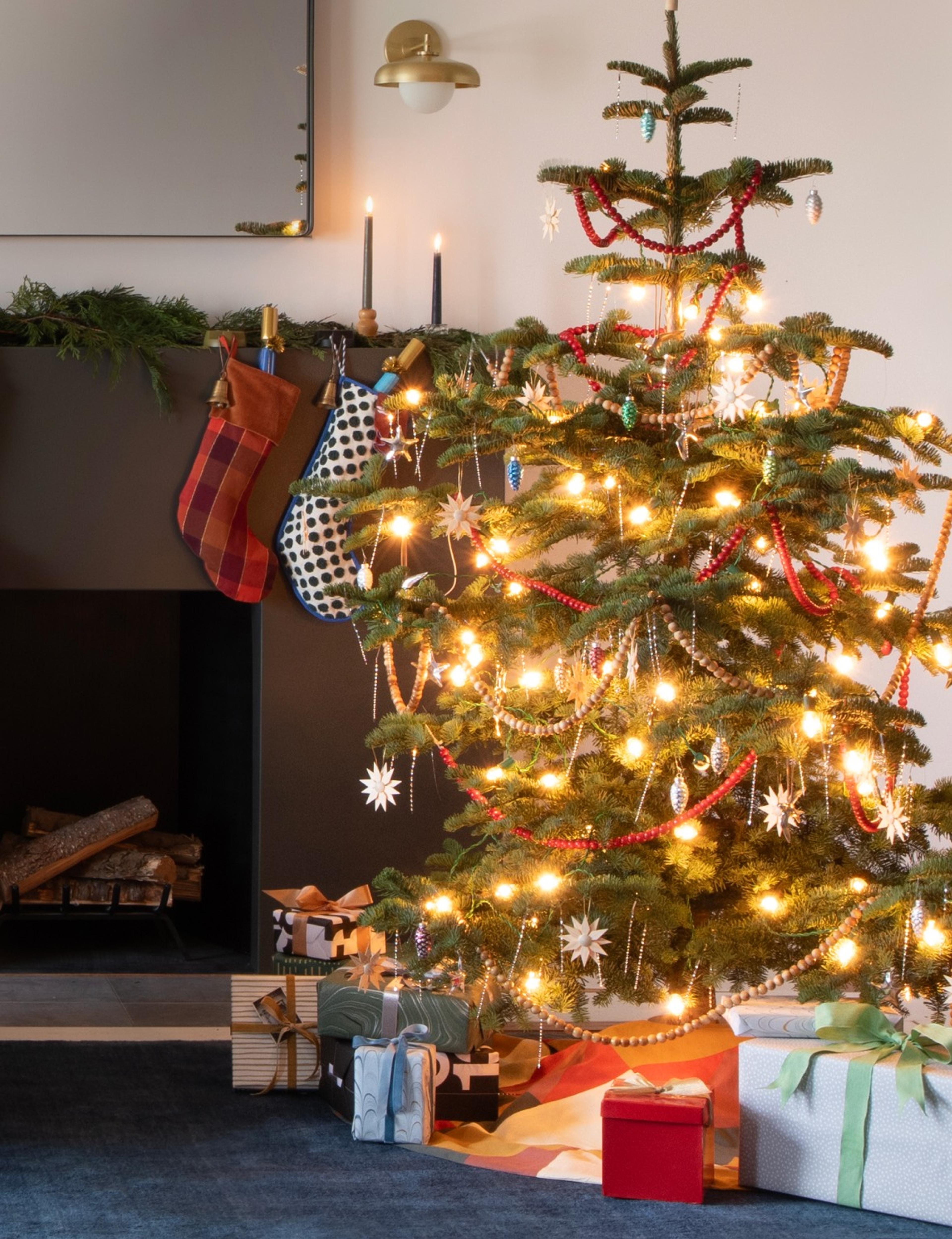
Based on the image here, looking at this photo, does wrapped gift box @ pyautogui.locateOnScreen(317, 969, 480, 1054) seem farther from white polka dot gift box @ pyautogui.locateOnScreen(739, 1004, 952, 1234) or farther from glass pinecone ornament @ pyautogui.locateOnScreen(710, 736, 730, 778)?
glass pinecone ornament @ pyautogui.locateOnScreen(710, 736, 730, 778)

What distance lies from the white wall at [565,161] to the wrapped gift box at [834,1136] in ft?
5.85

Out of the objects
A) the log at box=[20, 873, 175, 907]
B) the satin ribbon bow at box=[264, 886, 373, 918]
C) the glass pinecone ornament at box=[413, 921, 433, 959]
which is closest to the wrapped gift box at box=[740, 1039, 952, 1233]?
the glass pinecone ornament at box=[413, 921, 433, 959]

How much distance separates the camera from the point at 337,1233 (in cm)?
203

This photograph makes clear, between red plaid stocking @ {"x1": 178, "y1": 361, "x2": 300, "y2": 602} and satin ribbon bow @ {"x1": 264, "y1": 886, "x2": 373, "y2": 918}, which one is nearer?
satin ribbon bow @ {"x1": 264, "y1": 886, "x2": 373, "y2": 918}

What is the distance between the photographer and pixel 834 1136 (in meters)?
2.15

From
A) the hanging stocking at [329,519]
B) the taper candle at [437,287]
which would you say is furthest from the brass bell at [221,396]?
the taper candle at [437,287]

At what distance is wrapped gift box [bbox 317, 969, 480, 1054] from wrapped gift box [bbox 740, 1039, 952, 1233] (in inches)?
20.3

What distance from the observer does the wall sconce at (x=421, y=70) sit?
10.9 feet

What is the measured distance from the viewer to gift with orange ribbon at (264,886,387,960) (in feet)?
9.21

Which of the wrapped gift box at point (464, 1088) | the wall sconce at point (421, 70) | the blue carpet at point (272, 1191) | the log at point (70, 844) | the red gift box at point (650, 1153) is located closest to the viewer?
the blue carpet at point (272, 1191)

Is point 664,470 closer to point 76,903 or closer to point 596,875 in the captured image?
point 596,875

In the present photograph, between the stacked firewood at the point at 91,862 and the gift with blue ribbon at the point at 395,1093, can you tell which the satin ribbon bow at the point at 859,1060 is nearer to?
the gift with blue ribbon at the point at 395,1093

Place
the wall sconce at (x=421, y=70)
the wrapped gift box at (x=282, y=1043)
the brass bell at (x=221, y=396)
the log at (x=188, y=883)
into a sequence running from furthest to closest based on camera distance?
the log at (x=188, y=883) → the wall sconce at (x=421, y=70) → the brass bell at (x=221, y=396) → the wrapped gift box at (x=282, y=1043)

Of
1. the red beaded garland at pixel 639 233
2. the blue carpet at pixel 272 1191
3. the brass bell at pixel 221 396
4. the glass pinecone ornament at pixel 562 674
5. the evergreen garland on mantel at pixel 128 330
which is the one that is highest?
the red beaded garland at pixel 639 233
